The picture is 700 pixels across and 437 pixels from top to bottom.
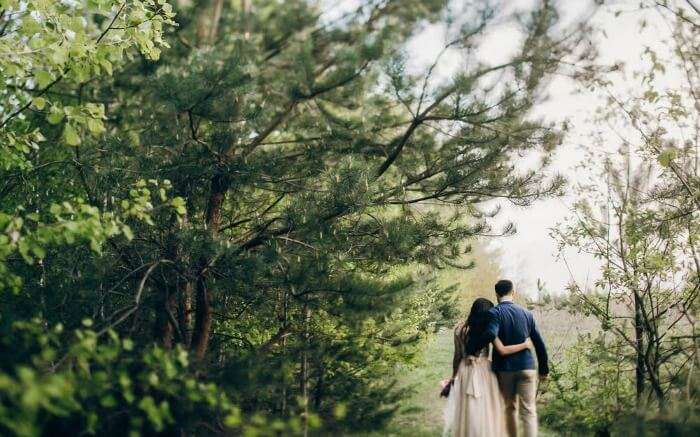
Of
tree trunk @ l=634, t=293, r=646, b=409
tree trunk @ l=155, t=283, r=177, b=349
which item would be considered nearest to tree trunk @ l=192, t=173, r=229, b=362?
tree trunk @ l=155, t=283, r=177, b=349

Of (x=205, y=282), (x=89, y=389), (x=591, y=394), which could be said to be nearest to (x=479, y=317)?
(x=591, y=394)

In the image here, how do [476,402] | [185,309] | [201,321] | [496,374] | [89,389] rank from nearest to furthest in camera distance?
[89,389], [476,402], [496,374], [201,321], [185,309]

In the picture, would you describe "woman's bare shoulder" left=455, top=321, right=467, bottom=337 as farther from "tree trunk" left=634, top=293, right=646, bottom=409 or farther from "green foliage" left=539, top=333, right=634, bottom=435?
"tree trunk" left=634, top=293, right=646, bottom=409

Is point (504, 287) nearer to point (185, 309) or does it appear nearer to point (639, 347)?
point (639, 347)

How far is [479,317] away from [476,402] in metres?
0.72

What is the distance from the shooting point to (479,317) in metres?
4.94

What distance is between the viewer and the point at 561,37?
5590mm

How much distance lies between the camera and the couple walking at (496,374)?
16.0 ft

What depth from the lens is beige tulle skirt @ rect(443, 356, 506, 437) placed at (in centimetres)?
486

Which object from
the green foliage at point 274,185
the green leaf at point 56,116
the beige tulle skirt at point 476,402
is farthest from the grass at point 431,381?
the green leaf at point 56,116

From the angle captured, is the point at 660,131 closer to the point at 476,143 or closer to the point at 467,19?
the point at 476,143

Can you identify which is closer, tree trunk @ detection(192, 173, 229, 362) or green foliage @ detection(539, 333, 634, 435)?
green foliage @ detection(539, 333, 634, 435)

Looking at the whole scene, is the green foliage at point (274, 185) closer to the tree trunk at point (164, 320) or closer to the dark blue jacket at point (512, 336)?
the tree trunk at point (164, 320)

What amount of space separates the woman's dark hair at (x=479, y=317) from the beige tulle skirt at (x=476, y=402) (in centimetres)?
27
